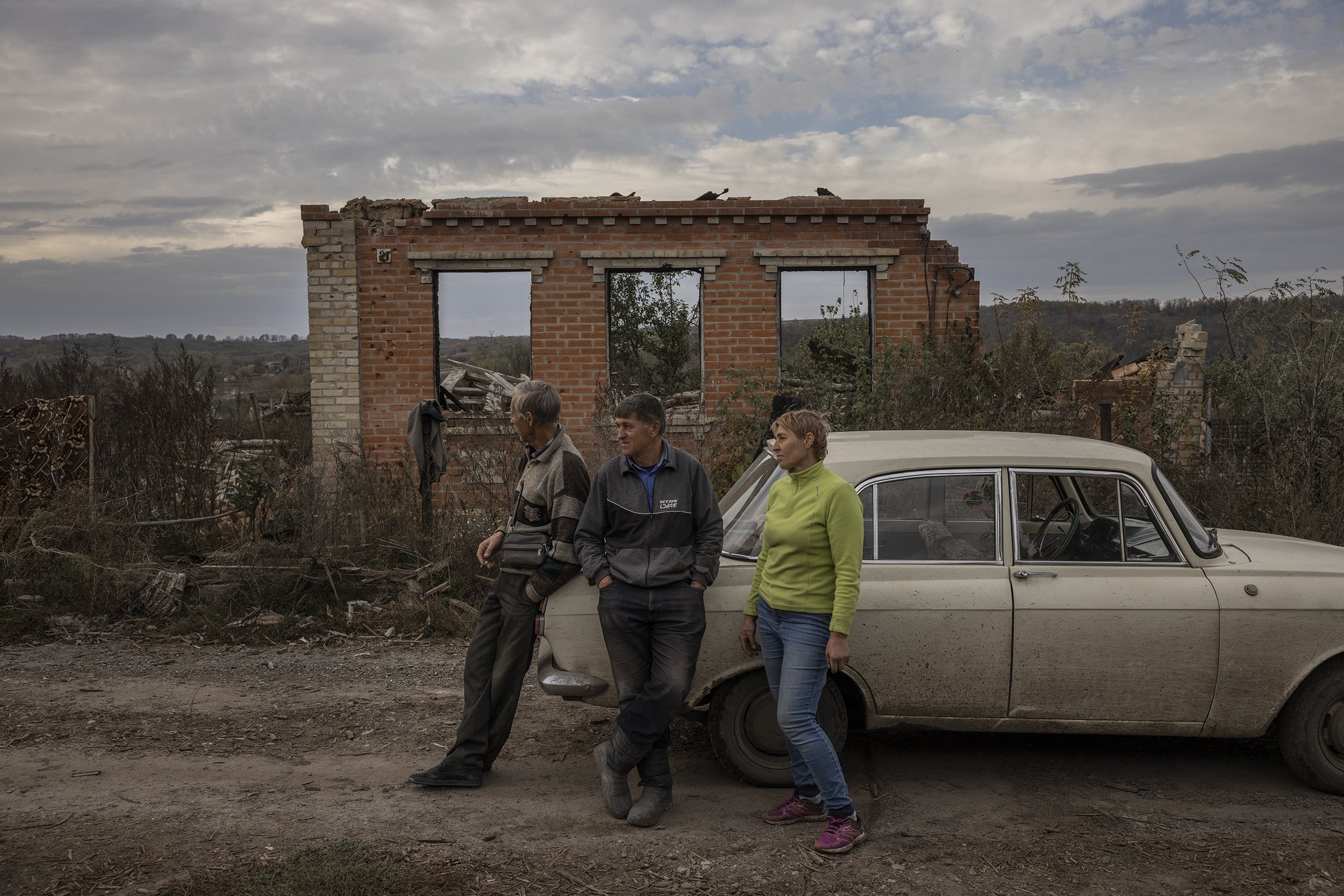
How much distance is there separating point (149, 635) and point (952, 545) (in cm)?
625

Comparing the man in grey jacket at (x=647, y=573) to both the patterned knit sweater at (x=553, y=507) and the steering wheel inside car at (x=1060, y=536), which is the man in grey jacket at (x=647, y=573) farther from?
the steering wheel inside car at (x=1060, y=536)

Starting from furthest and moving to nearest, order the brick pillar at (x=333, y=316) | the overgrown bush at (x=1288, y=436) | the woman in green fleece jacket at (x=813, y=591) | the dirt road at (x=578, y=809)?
the brick pillar at (x=333, y=316), the overgrown bush at (x=1288, y=436), the woman in green fleece jacket at (x=813, y=591), the dirt road at (x=578, y=809)

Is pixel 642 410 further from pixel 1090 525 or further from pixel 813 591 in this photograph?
pixel 1090 525

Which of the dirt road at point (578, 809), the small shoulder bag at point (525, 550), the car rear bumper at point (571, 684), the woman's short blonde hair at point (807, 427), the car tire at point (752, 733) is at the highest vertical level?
the woman's short blonde hair at point (807, 427)

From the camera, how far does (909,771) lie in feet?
16.2

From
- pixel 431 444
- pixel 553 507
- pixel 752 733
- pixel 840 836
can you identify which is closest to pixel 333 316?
pixel 431 444

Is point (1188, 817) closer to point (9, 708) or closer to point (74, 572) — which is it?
point (9, 708)

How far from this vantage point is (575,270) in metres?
12.9

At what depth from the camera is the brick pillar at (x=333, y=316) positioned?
12.7 m

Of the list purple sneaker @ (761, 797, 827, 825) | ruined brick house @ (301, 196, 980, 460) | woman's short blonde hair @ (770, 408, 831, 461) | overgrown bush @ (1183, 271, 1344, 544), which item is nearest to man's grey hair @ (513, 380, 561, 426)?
woman's short blonde hair @ (770, 408, 831, 461)

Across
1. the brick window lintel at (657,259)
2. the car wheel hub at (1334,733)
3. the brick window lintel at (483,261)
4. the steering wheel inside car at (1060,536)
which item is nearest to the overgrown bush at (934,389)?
the brick window lintel at (657,259)

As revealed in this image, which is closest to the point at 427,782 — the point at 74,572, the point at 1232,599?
the point at 1232,599

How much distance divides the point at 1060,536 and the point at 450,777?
10.4 feet

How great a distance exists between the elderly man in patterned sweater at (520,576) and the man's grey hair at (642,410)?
1.40 ft
